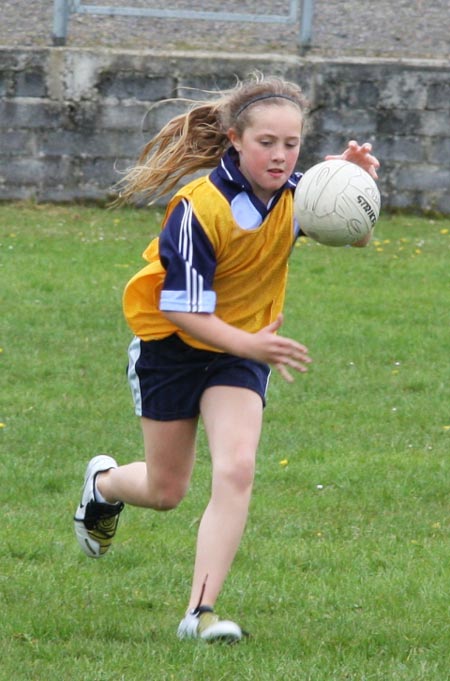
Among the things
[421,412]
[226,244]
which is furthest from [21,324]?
[226,244]

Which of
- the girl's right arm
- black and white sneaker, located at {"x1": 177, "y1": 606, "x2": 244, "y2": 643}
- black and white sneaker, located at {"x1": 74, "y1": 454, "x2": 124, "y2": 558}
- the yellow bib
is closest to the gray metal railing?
black and white sneaker, located at {"x1": 74, "y1": 454, "x2": 124, "y2": 558}

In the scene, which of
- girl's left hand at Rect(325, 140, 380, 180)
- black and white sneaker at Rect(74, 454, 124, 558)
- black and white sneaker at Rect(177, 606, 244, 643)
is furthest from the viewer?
black and white sneaker at Rect(74, 454, 124, 558)

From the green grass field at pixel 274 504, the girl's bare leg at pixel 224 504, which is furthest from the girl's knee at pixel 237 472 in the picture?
the green grass field at pixel 274 504

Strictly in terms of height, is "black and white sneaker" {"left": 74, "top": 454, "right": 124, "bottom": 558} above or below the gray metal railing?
below

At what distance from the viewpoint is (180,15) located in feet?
45.5

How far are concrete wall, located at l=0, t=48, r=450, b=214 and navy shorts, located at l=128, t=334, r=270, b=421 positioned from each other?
930 centimetres

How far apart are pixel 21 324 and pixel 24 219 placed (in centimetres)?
412

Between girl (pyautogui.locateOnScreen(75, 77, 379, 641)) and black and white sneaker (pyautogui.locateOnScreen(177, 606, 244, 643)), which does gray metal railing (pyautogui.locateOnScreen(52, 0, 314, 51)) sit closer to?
girl (pyautogui.locateOnScreen(75, 77, 379, 641))

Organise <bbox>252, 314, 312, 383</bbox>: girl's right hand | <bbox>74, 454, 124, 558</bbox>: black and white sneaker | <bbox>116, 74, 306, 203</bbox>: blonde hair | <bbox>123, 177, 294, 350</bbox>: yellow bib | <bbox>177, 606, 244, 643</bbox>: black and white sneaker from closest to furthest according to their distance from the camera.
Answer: <bbox>252, 314, 312, 383</bbox>: girl's right hand < <bbox>177, 606, 244, 643</bbox>: black and white sneaker < <bbox>123, 177, 294, 350</bbox>: yellow bib < <bbox>116, 74, 306, 203</bbox>: blonde hair < <bbox>74, 454, 124, 558</bbox>: black and white sneaker

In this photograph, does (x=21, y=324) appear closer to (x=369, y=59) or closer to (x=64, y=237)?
(x=64, y=237)

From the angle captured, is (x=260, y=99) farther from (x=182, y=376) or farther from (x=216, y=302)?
(x=182, y=376)

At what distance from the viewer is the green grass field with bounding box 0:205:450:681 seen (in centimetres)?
429

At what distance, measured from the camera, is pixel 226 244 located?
4.48 meters

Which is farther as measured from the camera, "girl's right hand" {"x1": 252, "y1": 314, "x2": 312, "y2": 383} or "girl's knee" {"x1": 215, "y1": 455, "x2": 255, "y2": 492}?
"girl's knee" {"x1": 215, "y1": 455, "x2": 255, "y2": 492}
